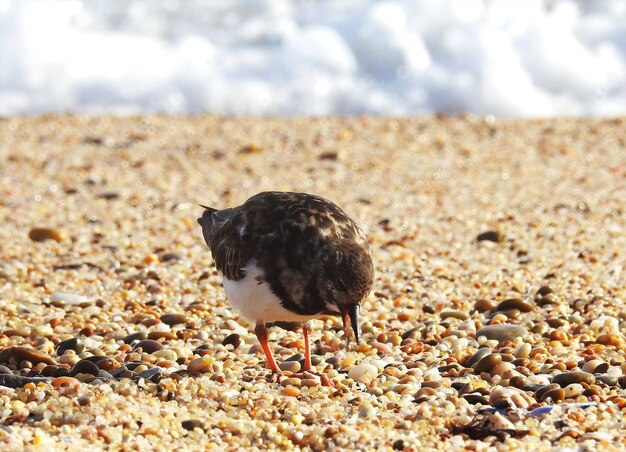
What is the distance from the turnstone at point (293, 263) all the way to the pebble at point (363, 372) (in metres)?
0.26

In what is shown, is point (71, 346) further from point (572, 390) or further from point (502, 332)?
point (572, 390)

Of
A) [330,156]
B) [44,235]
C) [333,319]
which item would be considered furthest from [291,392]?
[330,156]

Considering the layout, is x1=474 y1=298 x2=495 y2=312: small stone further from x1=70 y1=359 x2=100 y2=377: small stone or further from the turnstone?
x1=70 y1=359 x2=100 y2=377: small stone

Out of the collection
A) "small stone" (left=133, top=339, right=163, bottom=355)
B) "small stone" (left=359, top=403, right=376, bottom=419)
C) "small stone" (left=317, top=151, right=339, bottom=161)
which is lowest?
"small stone" (left=359, top=403, right=376, bottom=419)

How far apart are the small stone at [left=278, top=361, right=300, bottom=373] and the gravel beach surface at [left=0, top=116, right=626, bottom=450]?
2 cm

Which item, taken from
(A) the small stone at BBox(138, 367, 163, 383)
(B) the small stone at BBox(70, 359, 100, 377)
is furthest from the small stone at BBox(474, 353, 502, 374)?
(B) the small stone at BBox(70, 359, 100, 377)

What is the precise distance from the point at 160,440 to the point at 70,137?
34.0ft

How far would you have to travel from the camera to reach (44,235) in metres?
8.54

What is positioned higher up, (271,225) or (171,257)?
(171,257)

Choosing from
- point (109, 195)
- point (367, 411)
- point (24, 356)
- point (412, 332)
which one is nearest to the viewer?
point (367, 411)

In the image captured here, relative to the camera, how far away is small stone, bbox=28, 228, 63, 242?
851 cm

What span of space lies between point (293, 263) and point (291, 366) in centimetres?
84

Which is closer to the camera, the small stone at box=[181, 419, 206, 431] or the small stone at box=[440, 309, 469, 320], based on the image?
the small stone at box=[181, 419, 206, 431]

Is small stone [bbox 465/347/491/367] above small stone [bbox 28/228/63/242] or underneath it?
underneath
